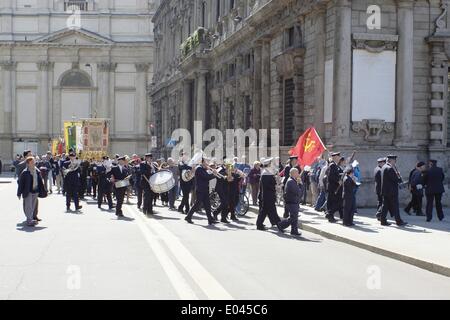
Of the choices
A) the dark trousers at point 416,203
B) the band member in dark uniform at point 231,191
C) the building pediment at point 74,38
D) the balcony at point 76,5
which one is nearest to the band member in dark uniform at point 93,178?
the band member in dark uniform at point 231,191

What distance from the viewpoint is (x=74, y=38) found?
253 ft

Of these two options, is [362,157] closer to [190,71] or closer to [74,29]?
[190,71]

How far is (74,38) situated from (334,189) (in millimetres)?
62586

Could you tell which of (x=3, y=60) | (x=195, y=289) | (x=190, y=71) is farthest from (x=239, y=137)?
(x=3, y=60)

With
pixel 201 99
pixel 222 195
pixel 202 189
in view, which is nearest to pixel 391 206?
pixel 222 195

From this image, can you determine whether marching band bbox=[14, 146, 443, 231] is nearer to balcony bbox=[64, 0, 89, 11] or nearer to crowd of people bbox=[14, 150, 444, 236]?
crowd of people bbox=[14, 150, 444, 236]

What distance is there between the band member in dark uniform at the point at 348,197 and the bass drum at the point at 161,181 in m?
5.89

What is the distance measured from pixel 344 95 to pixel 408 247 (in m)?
9.37

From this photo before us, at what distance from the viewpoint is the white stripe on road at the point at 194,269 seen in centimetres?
921

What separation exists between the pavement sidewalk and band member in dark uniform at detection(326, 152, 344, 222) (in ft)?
1.11

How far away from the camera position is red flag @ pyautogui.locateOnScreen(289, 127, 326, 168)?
1936 centimetres

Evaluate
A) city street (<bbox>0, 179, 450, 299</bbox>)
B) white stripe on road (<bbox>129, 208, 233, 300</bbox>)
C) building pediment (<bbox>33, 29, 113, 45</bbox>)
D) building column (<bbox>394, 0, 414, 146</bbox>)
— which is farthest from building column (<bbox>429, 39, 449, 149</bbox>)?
building pediment (<bbox>33, 29, 113, 45</bbox>)

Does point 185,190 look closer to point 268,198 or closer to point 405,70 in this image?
point 268,198

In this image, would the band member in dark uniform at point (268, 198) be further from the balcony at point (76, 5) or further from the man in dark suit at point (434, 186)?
the balcony at point (76, 5)
